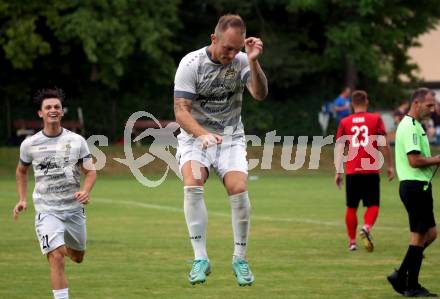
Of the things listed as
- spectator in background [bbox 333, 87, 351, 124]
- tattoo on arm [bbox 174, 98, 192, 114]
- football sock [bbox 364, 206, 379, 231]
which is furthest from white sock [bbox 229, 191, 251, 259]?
spectator in background [bbox 333, 87, 351, 124]

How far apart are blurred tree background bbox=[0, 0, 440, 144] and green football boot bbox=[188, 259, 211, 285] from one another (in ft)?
109

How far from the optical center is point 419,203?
508 inches

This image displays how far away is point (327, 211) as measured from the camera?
25031 mm

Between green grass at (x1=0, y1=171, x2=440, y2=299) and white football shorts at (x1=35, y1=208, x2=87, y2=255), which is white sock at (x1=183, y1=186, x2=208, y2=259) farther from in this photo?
green grass at (x1=0, y1=171, x2=440, y2=299)

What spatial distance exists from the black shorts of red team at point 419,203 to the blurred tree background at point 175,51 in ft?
104

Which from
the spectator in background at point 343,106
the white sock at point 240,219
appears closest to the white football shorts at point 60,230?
the white sock at point 240,219

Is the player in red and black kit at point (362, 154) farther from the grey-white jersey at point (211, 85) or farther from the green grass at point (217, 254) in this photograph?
the grey-white jersey at point (211, 85)

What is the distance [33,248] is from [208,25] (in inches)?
1318

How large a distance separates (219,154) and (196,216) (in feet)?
1.97

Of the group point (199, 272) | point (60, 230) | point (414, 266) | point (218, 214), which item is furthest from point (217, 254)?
point (218, 214)

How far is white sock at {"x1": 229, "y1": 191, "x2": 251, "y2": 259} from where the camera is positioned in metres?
11.2

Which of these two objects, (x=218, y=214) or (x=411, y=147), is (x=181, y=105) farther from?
(x=218, y=214)

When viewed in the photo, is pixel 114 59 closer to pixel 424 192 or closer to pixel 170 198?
pixel 170 198

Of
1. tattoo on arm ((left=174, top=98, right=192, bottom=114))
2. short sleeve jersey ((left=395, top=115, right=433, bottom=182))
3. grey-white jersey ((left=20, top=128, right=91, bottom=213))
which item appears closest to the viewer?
tattoo on arm ((left=174, top=98, right=192, bottom=114))
